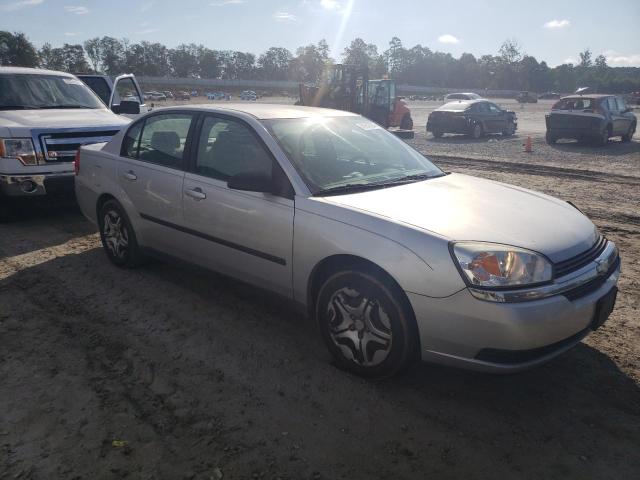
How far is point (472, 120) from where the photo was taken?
1938 centimetres

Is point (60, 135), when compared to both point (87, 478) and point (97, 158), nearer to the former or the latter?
point (97, 158)

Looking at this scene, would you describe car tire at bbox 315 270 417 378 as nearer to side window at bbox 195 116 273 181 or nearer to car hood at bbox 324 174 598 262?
car hood at bbox 324 174 598 262

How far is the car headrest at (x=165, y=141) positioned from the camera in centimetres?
431

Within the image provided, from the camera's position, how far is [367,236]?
2.93 metres

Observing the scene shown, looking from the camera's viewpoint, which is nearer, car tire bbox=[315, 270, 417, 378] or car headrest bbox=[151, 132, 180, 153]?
car tire bbox=[315, 270, 417, 378]

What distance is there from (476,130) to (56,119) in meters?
16.1

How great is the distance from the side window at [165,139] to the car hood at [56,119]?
2646mm

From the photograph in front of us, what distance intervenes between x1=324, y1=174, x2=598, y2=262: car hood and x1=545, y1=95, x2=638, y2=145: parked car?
562 inches

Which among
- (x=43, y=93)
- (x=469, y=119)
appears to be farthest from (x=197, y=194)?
(x=469, y=119)

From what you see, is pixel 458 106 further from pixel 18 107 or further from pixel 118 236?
pixel 118 236

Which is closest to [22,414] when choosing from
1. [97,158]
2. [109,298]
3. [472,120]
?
[109,298]

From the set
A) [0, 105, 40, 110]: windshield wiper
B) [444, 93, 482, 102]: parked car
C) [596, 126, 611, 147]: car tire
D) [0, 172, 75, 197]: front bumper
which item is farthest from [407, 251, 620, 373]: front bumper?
[444, 93, 482, 102]: parked car

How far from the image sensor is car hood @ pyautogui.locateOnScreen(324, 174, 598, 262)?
2859 millimetres

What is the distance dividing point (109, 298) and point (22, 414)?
5.42ft
